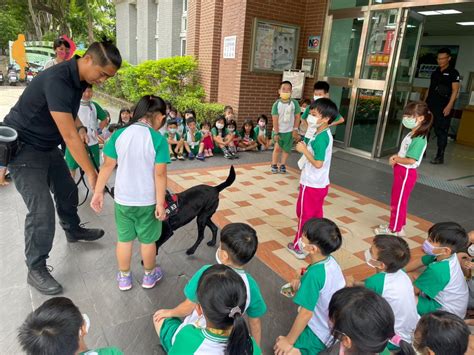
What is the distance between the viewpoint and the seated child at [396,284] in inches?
71.9

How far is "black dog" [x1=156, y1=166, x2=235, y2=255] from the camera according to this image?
9.03 feet

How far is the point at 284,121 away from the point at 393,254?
3903 mm

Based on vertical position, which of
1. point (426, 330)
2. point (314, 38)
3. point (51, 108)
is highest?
point (314, 38)

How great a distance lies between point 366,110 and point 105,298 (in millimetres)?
6336

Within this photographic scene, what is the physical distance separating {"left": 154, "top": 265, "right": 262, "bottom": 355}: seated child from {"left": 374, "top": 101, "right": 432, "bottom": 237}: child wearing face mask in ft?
8.97

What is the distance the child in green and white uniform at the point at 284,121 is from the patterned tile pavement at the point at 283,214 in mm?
407

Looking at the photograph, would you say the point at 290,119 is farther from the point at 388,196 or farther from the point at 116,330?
the point at 116,330

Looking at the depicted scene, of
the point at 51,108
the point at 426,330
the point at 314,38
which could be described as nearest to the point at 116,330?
the point at 51,108

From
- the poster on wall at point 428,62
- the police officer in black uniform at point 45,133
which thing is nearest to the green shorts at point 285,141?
the police officer in black uniform at point 45,133

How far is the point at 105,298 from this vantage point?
2.40 meters

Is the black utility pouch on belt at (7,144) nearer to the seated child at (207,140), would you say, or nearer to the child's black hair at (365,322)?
the child's black hair at (365,322)

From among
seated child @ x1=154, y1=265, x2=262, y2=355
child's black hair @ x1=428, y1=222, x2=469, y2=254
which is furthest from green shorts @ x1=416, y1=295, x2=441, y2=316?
seated child @ x1=154, y1=265, x2=262, y2=355

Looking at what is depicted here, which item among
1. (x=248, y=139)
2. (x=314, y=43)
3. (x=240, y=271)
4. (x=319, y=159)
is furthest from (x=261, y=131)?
(x=240, y=271)

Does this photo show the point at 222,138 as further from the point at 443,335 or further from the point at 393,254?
the point at 443,335
